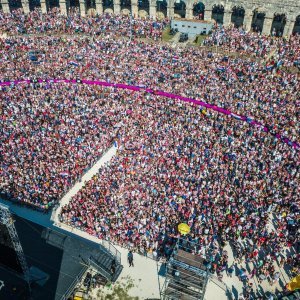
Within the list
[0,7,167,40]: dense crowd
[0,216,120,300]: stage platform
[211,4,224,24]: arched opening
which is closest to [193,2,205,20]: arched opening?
[211,4,224,24]: arched opening

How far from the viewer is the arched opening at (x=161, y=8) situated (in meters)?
60.0

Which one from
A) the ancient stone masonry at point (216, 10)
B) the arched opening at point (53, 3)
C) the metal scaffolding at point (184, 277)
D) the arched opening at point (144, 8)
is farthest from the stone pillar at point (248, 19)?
the metal scaffolding at point (184, 277)

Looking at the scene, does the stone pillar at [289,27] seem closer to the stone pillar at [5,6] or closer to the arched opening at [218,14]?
the arched opening at [218,14]

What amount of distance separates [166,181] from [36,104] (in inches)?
666

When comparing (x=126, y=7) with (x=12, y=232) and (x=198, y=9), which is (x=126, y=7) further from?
(x=12, y=232)

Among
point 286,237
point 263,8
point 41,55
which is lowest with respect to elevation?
point 286,237

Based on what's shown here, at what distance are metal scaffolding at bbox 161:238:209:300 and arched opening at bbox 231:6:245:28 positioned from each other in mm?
47475

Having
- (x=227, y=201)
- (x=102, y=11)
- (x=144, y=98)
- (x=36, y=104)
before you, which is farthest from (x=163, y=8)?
(x=227, y=201)

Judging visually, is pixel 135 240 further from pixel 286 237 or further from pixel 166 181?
pixel 286 237

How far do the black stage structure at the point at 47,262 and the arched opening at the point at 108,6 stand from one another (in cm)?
4773

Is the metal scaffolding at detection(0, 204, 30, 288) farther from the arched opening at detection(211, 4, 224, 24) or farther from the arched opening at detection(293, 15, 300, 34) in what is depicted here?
the arched opening at detection(211, 4, 224, 24)

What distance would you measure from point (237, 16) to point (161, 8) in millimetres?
13069

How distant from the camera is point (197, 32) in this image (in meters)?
52.5

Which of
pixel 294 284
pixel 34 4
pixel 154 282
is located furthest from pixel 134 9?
pixel 294 284
